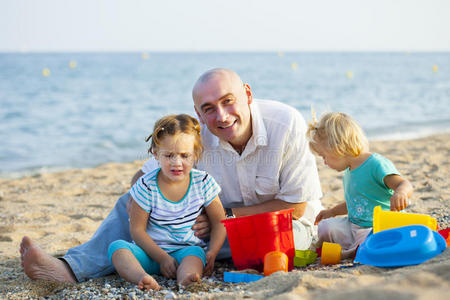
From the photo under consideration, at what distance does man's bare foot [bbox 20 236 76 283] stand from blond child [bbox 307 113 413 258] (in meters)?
1.71

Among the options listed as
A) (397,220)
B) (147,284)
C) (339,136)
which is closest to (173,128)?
(147,284)

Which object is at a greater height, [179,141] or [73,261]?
[179,141]

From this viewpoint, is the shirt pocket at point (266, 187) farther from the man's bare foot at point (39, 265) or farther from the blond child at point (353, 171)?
the man's bare foot at point (39, 265)

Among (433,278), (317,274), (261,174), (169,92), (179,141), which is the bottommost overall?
(317,274)

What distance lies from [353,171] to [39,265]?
201 cm

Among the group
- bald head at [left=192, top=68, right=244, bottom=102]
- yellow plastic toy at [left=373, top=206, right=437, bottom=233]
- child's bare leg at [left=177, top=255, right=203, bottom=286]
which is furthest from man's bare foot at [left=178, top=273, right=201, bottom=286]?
bald head at [left=192, top=68, right=244, bottom=102]

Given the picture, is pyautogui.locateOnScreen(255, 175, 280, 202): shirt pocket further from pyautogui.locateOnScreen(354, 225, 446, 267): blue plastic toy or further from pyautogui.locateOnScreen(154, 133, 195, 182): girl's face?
pyautogui.locateOnScreen(354, 225, 446, 267): blue plastic toy

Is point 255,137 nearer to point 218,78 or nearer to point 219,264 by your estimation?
point 218,78

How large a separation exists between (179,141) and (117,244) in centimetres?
71

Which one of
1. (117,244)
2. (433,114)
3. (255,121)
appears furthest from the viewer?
(433,114)

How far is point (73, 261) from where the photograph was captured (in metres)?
2.83

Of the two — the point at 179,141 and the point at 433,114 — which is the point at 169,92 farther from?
the point at 179,141

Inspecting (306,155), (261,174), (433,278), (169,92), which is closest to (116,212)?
(261,174)

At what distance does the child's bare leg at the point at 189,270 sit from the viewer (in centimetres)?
252
